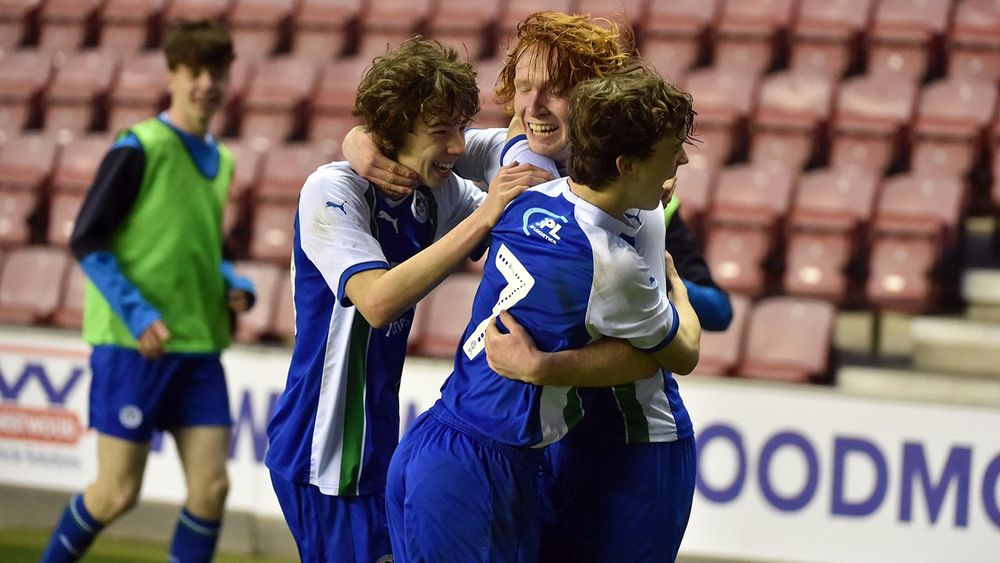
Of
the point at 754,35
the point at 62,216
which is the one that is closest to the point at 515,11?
the point at 754,35

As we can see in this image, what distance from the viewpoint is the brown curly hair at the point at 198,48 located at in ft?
13.3

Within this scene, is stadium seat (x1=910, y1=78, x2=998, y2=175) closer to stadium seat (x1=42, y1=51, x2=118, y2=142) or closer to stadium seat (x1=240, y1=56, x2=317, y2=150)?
stadium seat (x1=240, y1=56, x2=317, y2=150)

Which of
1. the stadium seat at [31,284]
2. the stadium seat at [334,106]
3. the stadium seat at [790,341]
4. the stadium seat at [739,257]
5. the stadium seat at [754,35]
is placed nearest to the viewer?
the stadium seat at [790,341]

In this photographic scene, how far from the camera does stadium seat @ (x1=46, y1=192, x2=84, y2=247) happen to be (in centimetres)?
673

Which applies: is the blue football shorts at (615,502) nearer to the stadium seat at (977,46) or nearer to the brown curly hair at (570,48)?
the brown curly hair at (570,48)

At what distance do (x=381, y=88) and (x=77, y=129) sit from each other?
5627mm

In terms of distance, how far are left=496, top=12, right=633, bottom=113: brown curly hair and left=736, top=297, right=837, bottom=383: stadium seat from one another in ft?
9.51

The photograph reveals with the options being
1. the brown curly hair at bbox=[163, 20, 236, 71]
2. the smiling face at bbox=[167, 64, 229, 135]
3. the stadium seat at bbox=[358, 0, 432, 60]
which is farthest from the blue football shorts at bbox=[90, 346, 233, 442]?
the stadium seat at bbox=[358, 0, 432, 60]

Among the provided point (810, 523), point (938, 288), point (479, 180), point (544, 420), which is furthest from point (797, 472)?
point (544, 420)

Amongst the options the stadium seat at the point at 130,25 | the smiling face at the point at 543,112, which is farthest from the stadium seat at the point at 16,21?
the smiling face at the point at 543,112

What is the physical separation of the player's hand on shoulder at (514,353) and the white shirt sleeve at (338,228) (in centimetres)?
31

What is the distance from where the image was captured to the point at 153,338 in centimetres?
386

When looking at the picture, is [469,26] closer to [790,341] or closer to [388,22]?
[388,22]

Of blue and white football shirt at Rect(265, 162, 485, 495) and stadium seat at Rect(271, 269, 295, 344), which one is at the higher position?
blue and white football shirt at Rect(265, 162, 485, 495)
